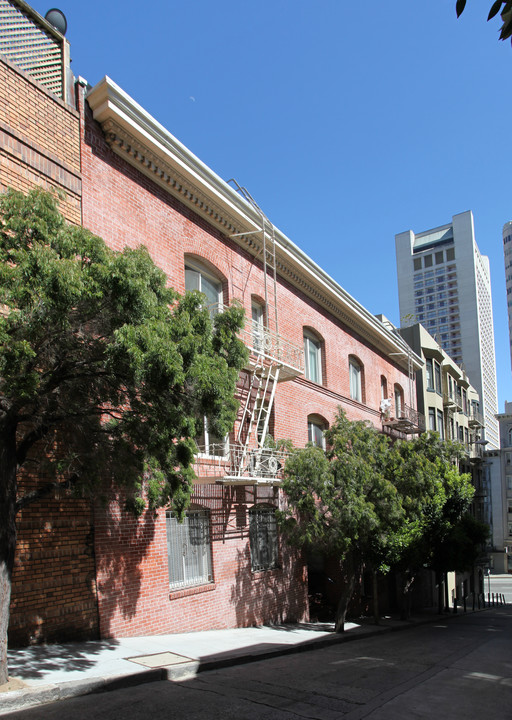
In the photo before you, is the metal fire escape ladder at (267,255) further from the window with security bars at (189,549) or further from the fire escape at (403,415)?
the fire escape at (403,415)

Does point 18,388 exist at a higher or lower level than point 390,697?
higher

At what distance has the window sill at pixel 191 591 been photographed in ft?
41.8

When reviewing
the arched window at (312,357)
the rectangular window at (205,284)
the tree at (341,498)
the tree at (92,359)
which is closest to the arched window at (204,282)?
the rectangular window at (205,284)

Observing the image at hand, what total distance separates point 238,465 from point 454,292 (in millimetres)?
130744

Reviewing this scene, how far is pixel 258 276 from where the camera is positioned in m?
18.2

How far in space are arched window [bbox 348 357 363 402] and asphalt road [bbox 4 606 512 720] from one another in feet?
41.7

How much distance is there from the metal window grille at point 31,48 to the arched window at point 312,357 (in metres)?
11.5

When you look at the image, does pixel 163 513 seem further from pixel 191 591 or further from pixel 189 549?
pixel 191 591

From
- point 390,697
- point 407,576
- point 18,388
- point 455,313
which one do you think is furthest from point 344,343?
point 455,313

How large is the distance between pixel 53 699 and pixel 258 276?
12.8 m

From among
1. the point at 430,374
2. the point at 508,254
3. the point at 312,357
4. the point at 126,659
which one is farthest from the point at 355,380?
the point at 508,254

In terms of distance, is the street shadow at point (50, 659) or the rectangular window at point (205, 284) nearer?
the street shadow at point (50, 659)

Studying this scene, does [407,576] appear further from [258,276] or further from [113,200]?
[113,200]

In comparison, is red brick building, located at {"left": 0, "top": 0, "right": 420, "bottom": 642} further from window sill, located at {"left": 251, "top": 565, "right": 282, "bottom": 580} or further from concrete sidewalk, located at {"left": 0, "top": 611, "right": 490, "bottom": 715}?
concrete sidewalk, located at {"left": 0, "top": 611, "right": 490, "bottom": 715}
